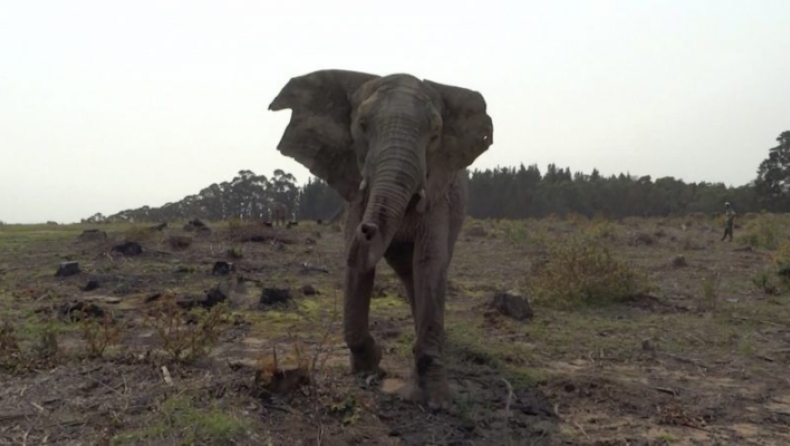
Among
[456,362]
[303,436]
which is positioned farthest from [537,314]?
[303,436]

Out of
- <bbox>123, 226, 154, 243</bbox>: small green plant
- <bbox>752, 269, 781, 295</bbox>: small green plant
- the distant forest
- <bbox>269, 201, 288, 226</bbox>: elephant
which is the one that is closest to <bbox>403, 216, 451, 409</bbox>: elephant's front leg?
<bbox>752, 269, 781, 295</bbox>: small green plant

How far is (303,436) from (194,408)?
2.24 feet

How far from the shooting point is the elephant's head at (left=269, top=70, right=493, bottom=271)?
4418 millimetres

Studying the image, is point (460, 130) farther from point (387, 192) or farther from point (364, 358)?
point (364, 358)

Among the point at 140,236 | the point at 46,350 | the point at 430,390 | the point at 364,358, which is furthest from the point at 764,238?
the point at 46,350

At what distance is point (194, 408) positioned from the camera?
413 cm

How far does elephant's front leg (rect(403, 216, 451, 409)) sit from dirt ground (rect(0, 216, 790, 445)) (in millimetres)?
161

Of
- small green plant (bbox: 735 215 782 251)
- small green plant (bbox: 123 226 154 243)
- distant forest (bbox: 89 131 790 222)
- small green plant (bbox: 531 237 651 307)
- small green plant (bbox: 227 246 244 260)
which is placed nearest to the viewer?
small green plant (bbox: 531 237 651 307)

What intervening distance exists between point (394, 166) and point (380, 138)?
0.28 meters

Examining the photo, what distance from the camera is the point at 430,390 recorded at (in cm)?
488

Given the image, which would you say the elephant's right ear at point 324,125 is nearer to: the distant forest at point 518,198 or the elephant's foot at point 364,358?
the elephant's foot at point 364,358

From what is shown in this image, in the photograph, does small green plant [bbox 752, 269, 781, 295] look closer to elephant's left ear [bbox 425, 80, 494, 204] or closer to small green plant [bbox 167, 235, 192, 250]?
elephant's left ear [bbox 425, 80, 494, 204]

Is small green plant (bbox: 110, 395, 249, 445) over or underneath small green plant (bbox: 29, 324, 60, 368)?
underneath

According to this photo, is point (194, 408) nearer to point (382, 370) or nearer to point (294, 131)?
→ point (382, 370)
